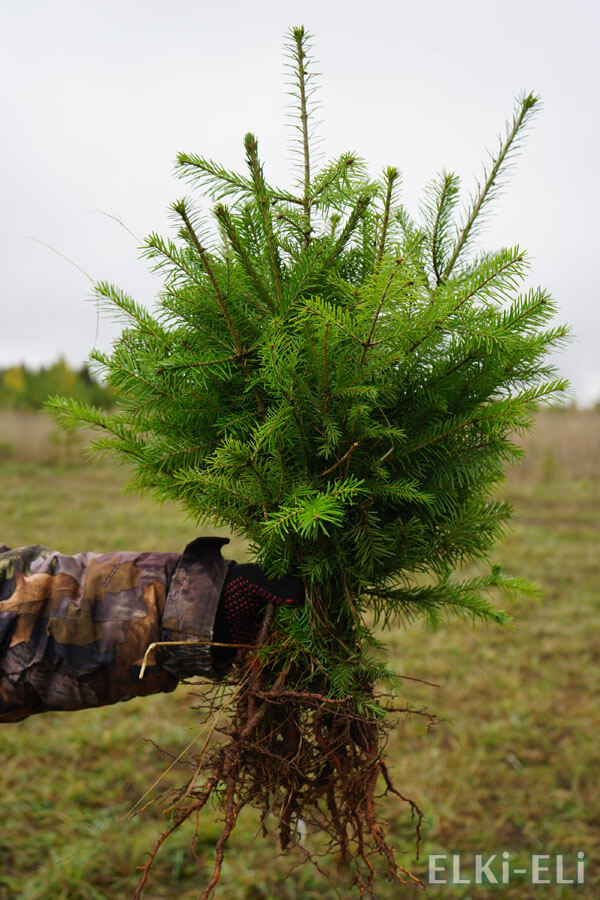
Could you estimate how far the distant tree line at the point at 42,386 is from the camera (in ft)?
69.0

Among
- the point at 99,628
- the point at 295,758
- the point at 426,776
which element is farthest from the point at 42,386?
the point at 295,758

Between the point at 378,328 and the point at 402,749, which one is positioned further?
the point at 402,749

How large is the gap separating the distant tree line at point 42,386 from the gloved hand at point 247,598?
60.8 ft

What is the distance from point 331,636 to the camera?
1.46 m

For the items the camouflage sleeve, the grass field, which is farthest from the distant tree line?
the camouflage sleeve

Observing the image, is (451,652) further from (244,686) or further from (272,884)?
(244,686)

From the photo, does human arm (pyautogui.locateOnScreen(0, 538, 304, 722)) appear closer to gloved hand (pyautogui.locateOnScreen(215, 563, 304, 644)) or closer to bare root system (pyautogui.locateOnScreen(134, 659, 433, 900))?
gloved hand (pyautogui.locateOnScreen(215, 563, 304, 644))

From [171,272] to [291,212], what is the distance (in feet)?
1.02

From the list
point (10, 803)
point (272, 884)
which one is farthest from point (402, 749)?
point (10, 803)

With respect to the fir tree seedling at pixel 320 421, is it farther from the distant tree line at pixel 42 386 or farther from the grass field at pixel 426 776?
the distant tree line at pixel 42 386

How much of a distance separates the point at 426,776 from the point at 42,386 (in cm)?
2560

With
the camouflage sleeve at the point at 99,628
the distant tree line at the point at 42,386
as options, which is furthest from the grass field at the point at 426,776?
the distant tree line at the point at 42,386

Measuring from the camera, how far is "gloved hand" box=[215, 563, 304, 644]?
1.49 metres

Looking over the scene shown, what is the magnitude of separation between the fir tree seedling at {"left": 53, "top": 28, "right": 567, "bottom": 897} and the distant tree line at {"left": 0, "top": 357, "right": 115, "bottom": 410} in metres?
18.6
